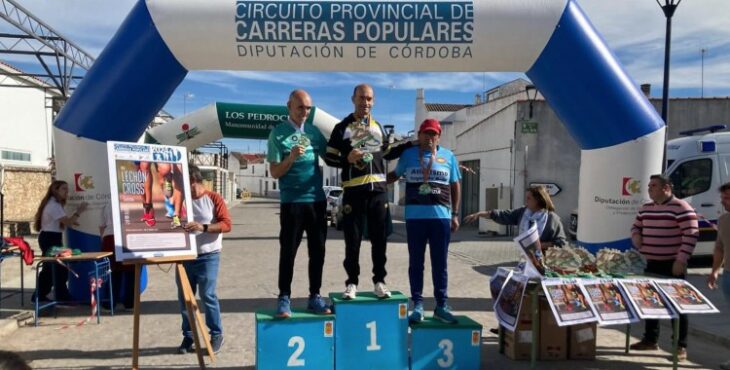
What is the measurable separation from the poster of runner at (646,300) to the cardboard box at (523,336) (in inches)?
36.0

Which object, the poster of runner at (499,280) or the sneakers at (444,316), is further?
the poster of runner at (499,280)

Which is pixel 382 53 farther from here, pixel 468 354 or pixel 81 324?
pixel 81 324

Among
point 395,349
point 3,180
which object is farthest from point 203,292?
point 3,180

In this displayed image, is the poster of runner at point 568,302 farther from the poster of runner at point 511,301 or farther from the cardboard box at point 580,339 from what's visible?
the cardboard box at point 580,339

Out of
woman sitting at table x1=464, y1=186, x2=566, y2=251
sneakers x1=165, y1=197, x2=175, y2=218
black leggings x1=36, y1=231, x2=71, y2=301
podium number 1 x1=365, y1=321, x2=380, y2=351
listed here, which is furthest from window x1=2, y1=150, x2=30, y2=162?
podium number 1 x1=365, y1=321, x2=380, y2=351

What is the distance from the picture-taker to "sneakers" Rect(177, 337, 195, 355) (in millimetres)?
5859

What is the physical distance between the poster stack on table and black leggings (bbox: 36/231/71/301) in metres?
5.60

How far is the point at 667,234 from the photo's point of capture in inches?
229

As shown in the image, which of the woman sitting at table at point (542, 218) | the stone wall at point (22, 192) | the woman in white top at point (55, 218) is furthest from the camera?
the stone wall at point (22, 192)

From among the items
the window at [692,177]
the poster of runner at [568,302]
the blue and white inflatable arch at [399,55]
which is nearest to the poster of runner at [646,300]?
the poster of runner at [568,302]

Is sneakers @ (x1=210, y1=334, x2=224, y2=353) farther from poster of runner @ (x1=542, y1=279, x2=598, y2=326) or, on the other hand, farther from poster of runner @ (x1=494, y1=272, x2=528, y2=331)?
poster of runner @ (x1=542, y1=279, x2=598, y2=326)

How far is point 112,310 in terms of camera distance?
7477 millimetres

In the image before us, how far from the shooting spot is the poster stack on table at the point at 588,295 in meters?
5.00

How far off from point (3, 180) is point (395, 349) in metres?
15.3
